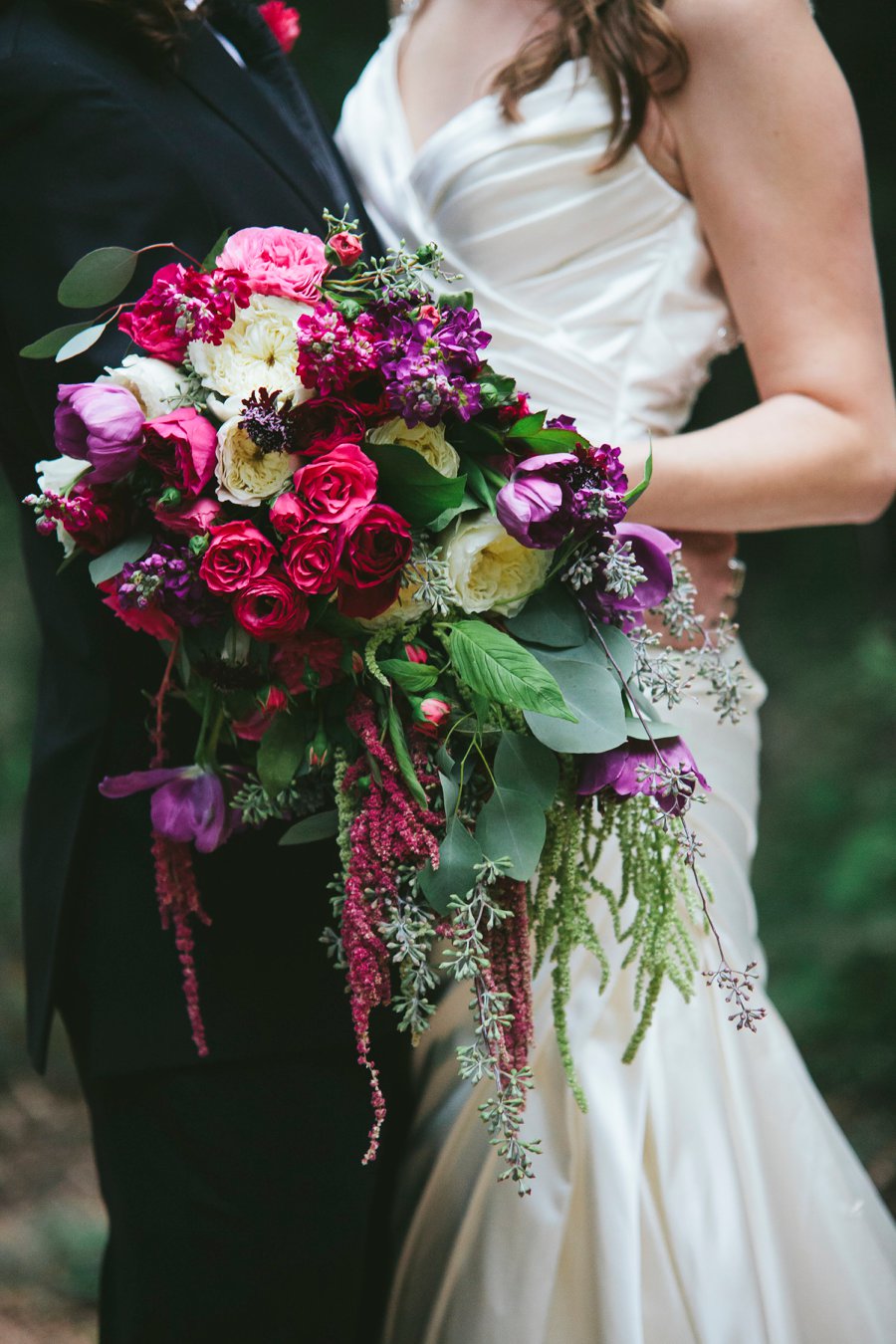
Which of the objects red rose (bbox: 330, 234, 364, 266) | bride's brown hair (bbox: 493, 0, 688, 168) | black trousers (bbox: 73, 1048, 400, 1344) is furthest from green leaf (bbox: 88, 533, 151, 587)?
bride's brown hair (bbox: 493, 0, 688, 168)

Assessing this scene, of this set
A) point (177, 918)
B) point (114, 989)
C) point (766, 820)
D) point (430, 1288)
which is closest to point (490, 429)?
point (177, 918)

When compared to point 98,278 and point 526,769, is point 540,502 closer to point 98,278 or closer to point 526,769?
point 526,769

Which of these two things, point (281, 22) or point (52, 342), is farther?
point (281, 22)

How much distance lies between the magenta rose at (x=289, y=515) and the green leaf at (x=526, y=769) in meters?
0.27

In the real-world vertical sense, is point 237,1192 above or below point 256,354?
below

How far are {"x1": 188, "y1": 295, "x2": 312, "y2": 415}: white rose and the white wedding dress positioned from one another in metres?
0.65

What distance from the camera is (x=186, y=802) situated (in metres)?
1.24

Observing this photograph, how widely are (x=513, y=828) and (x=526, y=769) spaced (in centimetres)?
6

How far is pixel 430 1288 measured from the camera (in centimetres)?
158

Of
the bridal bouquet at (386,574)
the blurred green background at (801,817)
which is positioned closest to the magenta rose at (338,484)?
the bridal bouquet at (386,574)

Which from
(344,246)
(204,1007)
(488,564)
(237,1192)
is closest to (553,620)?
(488,564)

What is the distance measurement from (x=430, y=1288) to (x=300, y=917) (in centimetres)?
57

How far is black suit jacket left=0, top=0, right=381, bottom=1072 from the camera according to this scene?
4.14ft

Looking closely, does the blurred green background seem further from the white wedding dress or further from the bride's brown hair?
the bride's brown hair
